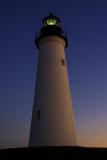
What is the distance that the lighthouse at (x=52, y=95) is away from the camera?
12594 millimetres

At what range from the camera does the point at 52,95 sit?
1339 cm

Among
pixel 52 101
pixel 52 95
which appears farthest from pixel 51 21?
pixel 52 101

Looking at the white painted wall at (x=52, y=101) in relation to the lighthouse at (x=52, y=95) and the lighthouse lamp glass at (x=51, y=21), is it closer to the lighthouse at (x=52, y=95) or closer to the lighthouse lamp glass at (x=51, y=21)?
the lighthouse at (x=52, y=95)
